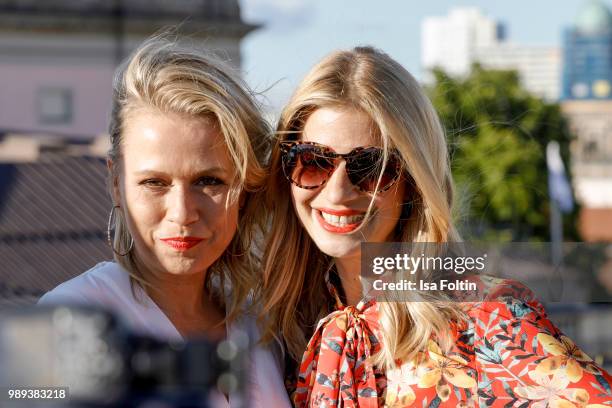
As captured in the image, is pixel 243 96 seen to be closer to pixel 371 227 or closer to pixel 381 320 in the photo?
pixel 371 227

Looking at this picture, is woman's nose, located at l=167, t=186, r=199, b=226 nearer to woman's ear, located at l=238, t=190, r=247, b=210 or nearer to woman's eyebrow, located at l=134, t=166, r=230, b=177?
woman's eyebrow, located at l=134, t=166, r=230, b=177

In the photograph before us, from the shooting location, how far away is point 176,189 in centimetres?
242

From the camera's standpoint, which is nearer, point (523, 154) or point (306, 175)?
point (306, 175)

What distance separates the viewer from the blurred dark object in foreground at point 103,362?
163cm

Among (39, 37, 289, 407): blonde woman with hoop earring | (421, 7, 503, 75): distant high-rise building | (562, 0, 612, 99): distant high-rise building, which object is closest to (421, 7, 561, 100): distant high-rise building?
(421, 7, 503, 75): distant high-rise building

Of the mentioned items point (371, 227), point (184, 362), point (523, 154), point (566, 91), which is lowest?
point (184, 362)

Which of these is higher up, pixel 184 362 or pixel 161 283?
pixel 161 283

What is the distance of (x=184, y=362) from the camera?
1.66 m

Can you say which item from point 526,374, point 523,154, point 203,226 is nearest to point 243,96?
point 203,226

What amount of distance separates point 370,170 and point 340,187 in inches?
3.0

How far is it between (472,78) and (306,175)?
3211 cm

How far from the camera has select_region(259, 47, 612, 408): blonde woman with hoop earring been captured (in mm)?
2203

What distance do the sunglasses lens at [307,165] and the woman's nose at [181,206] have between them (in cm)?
23

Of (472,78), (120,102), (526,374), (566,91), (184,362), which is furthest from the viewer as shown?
(566,91)
